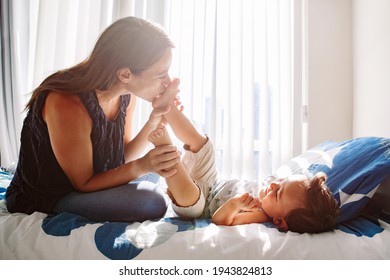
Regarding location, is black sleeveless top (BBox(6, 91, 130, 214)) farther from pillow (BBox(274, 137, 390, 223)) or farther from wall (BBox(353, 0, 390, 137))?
wall (BBox(353, 0, 390, 137))

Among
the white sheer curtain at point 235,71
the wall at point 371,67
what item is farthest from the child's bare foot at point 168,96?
the wall at point 371,67

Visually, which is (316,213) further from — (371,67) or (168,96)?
(371,67)

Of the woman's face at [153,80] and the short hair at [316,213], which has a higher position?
the woman's face at [153,80]

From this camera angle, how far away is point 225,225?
25.9 inches

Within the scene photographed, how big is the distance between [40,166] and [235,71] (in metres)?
1.04

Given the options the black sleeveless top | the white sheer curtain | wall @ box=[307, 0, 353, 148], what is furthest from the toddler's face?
wall @ box=[307, 0, 353, 148]

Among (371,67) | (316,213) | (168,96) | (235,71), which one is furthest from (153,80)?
(371,67)

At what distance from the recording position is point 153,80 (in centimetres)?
75

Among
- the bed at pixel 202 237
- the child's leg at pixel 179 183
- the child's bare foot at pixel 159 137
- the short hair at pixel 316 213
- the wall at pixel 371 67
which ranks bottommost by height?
the bed at pixel 202 237

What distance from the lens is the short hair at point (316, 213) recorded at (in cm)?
63

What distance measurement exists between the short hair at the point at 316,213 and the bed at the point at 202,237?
3 centimetres

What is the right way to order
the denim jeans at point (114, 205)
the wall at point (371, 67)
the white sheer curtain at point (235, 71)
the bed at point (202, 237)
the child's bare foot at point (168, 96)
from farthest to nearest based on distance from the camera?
the white sheer curtain at point (235, 71) < the wall at point (371, 67) < the child's bare foot at point (168, 96) < the denim jeans at point (114, 205) < the bed at point (202, 237)

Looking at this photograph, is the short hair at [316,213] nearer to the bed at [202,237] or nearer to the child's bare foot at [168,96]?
the bed at [202,237]

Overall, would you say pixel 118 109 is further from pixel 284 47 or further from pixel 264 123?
pixel 284 47
